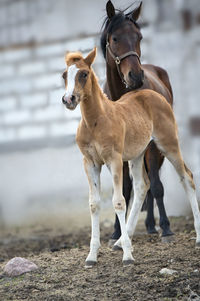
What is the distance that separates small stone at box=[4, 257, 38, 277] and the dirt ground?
54 mm

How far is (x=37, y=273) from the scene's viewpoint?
4.27m

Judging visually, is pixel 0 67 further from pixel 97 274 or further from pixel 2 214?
pixel 97 274

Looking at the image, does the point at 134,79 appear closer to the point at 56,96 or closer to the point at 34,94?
the point at 56,96

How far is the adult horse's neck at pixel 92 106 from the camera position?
4.14m

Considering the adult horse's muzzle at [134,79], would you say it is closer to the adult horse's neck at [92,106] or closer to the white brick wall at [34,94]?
the adult horse's neck at [92,106]

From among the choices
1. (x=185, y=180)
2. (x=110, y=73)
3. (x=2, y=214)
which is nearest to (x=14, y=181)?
(x=2, y=214)

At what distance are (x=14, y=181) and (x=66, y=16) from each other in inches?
102

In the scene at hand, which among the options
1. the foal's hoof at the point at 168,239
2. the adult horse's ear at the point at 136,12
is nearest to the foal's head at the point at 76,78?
the adult horse's ear at the point at 136,12

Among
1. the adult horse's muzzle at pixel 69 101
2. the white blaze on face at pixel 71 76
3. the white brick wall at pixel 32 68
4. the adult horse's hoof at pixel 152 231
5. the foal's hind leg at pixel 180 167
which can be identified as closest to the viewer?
the adult horse's muzzle at pixel 69 101

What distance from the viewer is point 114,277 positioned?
3848 mm

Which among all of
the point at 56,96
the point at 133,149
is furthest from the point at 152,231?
the point at 56,96

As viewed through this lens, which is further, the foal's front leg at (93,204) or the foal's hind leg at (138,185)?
the foal's hind leg at (138,185)

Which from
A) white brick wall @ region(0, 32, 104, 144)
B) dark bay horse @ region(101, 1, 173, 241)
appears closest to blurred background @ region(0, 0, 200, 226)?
white brick wall @ region(0, 32, 104, 144)

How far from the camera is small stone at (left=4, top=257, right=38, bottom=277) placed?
4.32 metres
